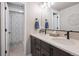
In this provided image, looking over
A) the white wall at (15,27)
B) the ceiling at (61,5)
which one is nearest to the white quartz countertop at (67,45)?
the ceiling at (61,5)

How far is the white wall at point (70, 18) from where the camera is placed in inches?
66.0

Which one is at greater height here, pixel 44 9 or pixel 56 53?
pixel 44 9

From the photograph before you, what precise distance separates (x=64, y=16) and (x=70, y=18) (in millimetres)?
204

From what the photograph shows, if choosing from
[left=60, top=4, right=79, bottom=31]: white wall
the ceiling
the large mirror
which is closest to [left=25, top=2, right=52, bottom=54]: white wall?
the large mirror

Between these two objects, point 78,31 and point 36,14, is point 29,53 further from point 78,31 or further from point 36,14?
point 78,31

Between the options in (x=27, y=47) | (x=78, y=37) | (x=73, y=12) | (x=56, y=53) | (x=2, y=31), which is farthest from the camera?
(x=27, y=47)

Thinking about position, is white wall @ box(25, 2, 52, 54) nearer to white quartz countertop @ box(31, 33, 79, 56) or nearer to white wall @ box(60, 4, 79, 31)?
white wall @ box(60, 4, 79, 31)

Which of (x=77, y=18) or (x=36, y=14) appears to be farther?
(x=36, y=14)

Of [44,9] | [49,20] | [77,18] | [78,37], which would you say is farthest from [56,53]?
[44,9]

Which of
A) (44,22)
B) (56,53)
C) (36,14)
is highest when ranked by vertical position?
(36,14)

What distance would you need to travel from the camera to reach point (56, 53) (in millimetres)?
1255

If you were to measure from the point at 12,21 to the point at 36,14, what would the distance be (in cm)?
161

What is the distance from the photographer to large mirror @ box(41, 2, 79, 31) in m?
1.70

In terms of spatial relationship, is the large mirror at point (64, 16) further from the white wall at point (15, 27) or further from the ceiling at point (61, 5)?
the white wall at point (15, 27)
